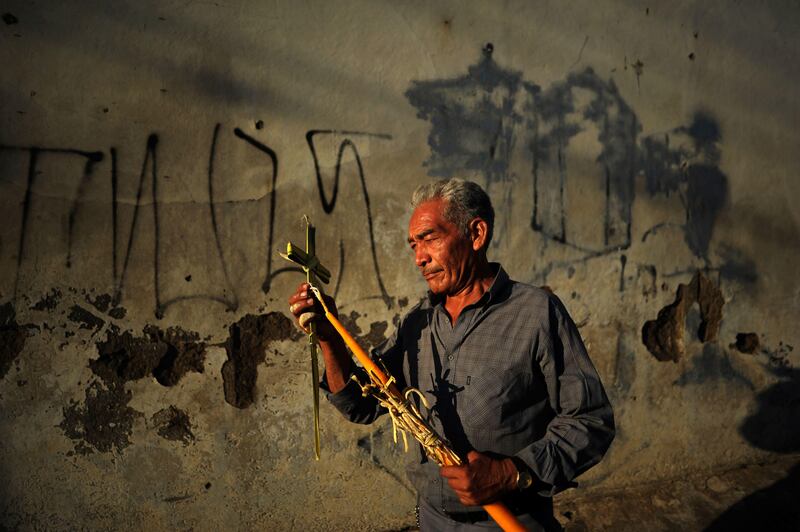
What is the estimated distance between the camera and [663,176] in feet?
13.9

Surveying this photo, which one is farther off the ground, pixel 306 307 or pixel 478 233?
pixel 478 233

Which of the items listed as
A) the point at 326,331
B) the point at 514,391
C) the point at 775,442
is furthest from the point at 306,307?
the point at 775,442

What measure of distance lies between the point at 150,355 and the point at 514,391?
2.14 meters

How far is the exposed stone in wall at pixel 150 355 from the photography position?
3123mm

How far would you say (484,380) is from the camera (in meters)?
1.92

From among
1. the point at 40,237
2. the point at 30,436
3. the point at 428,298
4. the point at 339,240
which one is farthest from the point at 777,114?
the point at 30,436

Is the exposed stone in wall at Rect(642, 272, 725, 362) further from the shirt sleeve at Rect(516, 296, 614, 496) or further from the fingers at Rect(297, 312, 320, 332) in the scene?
the fingers at Rect(297, 312, 320, 332)

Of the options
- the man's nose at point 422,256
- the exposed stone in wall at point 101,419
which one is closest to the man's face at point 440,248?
the man's nose at point 422,256

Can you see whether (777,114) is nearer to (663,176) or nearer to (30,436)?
(663,176)

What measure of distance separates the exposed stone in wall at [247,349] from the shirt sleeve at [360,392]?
1.22 m

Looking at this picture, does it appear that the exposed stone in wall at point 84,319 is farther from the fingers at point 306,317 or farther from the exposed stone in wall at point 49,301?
the fingers at point 306,317

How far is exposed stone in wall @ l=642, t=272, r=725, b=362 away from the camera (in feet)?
14.0

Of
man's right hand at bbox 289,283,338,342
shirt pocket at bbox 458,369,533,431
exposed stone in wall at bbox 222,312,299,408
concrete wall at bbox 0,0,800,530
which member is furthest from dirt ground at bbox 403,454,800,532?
man's right hand at bbox 289,283,338,342

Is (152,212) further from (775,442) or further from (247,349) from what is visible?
(775,442)
